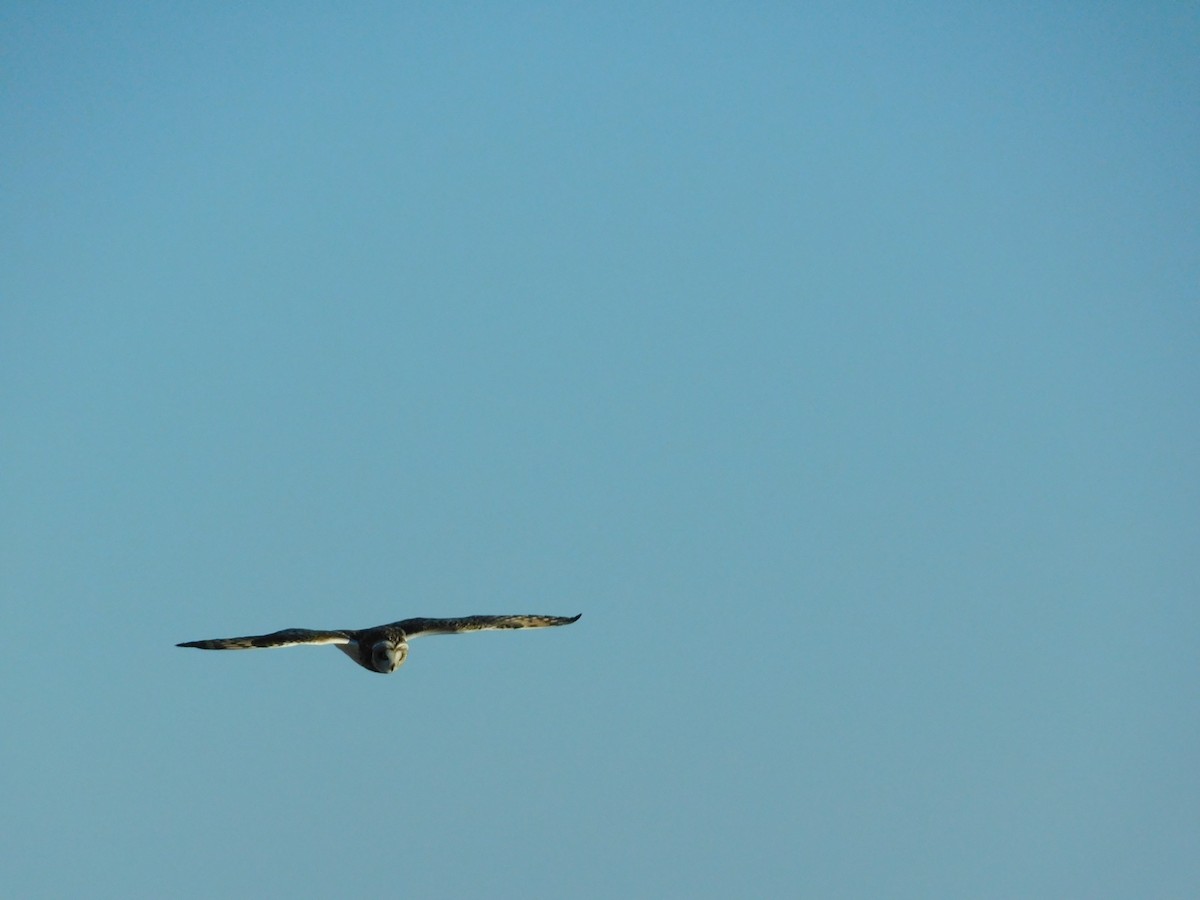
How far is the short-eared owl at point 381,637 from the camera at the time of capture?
80.2m

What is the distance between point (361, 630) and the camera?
8519 centimetres

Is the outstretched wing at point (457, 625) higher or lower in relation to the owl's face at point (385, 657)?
higher

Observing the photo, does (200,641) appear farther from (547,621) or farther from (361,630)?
(547,621)

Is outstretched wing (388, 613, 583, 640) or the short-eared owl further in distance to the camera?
outstretched wing (388, 613, 583, 640)

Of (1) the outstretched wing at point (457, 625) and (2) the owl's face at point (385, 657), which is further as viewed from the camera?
(1) the outstretched wing at point (457, 625)

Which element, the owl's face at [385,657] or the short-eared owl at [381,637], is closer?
the short-eared owl at [381,637]

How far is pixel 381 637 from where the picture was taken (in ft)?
277

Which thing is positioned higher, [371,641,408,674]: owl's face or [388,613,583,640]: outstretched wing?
[388,613,583,640]: outstretched wing

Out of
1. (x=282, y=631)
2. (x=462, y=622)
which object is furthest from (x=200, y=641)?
(x=462, y=622)

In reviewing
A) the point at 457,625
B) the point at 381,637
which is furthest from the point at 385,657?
the point at 457,625

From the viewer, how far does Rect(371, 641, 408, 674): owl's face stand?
83.5 metres

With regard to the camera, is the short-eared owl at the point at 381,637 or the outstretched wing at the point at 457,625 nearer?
the short-eared owl at the point at 381,637

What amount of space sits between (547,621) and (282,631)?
40.1 ft

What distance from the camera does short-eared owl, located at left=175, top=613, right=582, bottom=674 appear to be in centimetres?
8025
